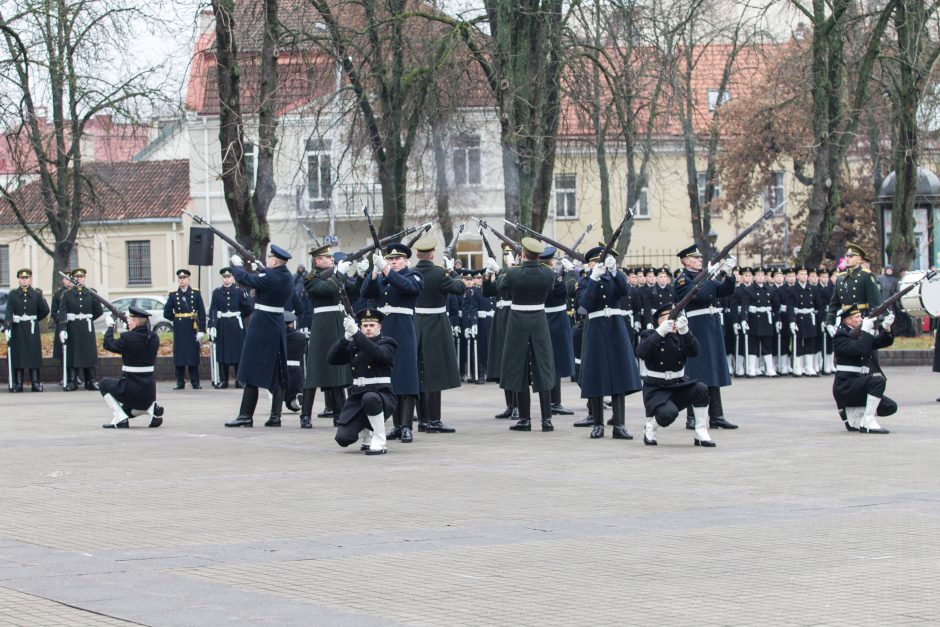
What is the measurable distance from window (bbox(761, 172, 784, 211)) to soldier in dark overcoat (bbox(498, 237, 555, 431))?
102 feet

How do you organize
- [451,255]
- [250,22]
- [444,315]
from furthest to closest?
[250,22]
[451,255]
[444,315]

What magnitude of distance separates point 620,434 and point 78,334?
12.5 m

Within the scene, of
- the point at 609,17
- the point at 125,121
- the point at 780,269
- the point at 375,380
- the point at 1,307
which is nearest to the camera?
the point at 375,380

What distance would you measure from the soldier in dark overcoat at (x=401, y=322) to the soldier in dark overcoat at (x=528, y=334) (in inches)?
52.2

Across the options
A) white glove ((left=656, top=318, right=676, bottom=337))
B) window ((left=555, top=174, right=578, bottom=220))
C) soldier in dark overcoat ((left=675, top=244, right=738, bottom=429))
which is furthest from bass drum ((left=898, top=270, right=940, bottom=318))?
window ((left=555, top=174, right=578, bottom=220))

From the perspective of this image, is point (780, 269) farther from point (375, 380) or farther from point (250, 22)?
point (375, 380)

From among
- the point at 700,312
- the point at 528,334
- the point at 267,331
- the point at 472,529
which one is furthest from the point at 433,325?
the point at 472,529

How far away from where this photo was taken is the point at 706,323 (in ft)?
54.0

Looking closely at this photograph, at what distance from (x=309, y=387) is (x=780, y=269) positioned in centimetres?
1409

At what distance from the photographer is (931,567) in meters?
8.27

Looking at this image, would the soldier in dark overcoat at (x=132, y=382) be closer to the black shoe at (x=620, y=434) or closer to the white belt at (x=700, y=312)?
the black shoe at (x=620, y=434)

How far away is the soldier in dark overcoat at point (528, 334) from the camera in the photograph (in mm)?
16281

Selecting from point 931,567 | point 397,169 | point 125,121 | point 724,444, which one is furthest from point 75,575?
point 125,121

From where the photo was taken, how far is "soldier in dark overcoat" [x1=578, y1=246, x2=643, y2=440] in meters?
15.6
